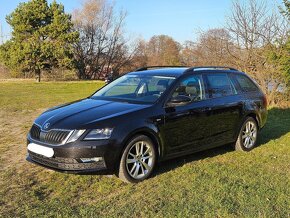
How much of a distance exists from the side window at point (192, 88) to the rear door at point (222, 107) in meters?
0.17

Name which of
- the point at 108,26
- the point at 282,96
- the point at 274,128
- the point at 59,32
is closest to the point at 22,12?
the point at 59,32

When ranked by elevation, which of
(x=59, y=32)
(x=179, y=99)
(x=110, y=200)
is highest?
(x=59, y=32)

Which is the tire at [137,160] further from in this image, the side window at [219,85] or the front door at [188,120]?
the side window at [219,85]

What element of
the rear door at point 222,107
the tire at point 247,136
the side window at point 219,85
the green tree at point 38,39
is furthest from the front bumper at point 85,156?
the green tree at point 38,39

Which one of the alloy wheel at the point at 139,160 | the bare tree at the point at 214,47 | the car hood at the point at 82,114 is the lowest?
the alloy wheel at the point at 139,160

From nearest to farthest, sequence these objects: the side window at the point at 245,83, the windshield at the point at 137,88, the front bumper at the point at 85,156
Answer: the front bumper at the point at 85,156
the windshield at the point at 137,88
the side window at the point at 245,83

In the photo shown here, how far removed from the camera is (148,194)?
4.86 m

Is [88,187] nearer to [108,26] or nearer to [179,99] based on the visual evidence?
[179,99]

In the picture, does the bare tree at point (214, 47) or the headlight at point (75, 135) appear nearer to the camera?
→ the headlight at point (75, 135)

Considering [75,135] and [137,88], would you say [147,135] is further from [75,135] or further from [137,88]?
[137,88]

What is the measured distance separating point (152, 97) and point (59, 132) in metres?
1.59

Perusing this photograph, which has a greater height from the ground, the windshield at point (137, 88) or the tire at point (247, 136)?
the windshield at point (137, 88)

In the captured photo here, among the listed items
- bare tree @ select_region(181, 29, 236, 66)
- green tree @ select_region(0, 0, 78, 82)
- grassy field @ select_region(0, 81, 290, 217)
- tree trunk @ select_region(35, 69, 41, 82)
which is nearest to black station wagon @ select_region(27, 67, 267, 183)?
grassy field @ select_region(0, 81, 290, 217)

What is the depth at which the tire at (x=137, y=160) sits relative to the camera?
5.20 m
